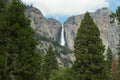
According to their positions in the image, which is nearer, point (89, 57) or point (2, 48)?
point (2, 48)

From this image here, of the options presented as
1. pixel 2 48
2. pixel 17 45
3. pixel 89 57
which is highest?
pixel 17 45

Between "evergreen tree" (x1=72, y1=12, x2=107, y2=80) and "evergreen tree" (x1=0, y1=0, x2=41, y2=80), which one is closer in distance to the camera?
"evergreen tree" (x1=0, y1=0, x2=41, y2=80)

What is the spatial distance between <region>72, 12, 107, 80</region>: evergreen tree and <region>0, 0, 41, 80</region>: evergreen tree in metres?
12.9

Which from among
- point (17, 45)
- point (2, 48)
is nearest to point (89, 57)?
point (17, 45)

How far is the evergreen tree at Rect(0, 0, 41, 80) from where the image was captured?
2500cm

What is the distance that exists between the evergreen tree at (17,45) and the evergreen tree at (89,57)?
12.9 metres

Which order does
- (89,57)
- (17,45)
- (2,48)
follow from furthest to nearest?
(89,57) → (17,45) → (2,48)

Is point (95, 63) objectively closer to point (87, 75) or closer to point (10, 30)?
point (87, 75)

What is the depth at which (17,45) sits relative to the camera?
25.3 meters

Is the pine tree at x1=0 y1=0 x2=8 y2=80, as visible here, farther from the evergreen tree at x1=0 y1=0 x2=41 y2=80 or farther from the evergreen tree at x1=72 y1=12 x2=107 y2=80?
the evergreen tree at x1=72 y1=12 x2=107 y2=80

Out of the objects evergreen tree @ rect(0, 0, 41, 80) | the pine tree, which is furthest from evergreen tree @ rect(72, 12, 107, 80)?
the pine tree

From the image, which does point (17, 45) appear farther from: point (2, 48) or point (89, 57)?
point (89, 57)

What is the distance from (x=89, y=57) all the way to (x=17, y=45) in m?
15.6

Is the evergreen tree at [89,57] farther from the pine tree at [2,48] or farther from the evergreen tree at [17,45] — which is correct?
the pine tree at [2,48]
